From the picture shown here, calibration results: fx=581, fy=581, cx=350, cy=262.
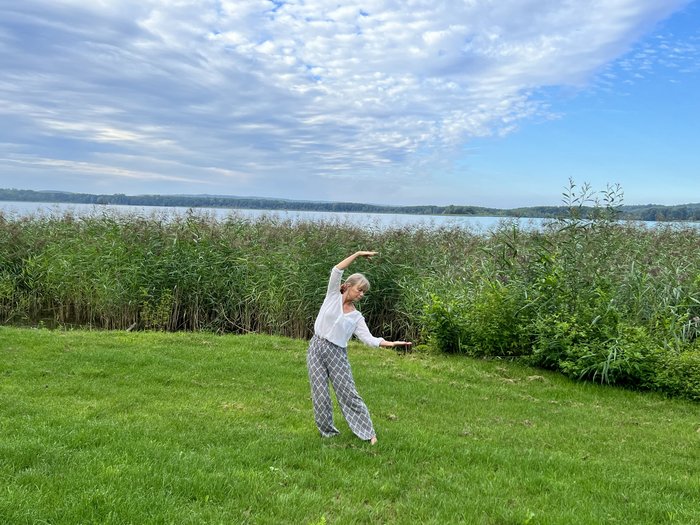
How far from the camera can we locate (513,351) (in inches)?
420

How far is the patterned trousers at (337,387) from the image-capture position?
19.1 ft

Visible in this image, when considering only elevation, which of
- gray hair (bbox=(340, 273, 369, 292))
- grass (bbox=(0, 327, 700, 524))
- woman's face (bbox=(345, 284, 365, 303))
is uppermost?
gray hair (bbox=(340, 273, 369, 292))

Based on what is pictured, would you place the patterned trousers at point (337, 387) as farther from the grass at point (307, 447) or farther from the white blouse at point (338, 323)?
the grass at point (307, 447)

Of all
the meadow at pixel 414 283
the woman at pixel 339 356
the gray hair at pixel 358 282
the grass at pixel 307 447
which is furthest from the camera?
the meadow at pixel 414 283

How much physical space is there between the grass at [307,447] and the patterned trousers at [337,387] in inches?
8.4

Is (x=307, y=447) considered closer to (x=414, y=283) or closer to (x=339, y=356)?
(x=339, y=356)

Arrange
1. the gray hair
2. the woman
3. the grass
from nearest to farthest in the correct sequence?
the grass < the gray hair < the woman

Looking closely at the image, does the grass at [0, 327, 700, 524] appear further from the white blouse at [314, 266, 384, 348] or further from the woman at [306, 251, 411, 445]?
the white blouse at [314, 266, 384, 348]

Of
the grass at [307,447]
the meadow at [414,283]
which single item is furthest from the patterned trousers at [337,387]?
the meadow at [414,283]

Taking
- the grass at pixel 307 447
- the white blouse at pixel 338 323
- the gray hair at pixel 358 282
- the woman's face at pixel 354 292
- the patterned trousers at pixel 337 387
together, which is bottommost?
the grass at pixel 307 447

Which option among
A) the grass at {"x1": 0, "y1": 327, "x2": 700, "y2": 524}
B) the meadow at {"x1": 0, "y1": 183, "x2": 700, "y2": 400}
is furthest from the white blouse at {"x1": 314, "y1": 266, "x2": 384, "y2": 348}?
the meadow at {"x1": 0, "y1": 183, "x2": 700, "y2": 400}

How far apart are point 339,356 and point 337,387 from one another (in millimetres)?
316

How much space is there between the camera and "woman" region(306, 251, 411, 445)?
5.75 meters

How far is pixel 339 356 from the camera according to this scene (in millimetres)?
5840
